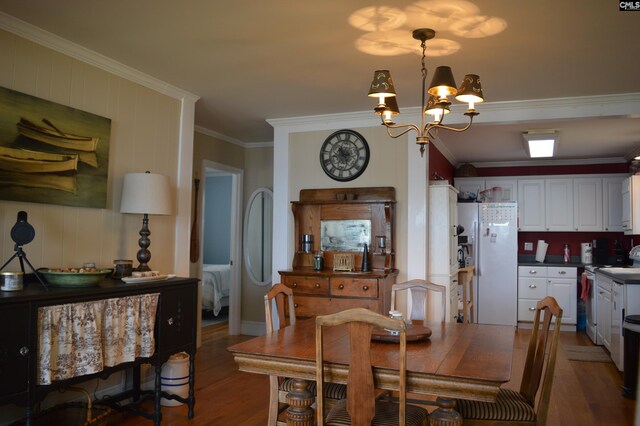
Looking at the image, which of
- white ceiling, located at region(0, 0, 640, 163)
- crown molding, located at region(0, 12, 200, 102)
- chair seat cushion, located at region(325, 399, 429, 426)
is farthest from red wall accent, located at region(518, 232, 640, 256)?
chair seat cushion, located at region(325, 399, 429, 426)

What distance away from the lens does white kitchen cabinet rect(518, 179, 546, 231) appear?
7.78 metres

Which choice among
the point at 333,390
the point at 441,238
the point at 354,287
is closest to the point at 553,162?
the point at 441,238

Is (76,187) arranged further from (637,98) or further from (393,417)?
(637,98)

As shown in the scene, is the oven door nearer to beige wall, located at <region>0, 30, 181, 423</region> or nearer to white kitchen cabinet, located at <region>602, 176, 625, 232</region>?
white kitchen cabinet, located at <region>602, 176, 625, 232</region>

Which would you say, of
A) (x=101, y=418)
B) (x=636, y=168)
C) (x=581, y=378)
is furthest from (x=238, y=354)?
(x=636, y=168)

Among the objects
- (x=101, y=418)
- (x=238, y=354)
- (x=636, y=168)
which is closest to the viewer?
(x=238, y=354)

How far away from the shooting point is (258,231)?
22.2 feet

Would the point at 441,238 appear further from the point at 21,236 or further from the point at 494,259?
the point at 21,236

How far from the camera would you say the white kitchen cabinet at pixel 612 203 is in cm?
739

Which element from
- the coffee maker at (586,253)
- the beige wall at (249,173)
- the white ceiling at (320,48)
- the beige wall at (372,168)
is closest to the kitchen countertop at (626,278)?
the white ceiling at (320,48)

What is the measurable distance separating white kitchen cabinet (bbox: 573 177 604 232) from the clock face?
4.13 m

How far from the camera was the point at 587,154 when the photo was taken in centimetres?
736

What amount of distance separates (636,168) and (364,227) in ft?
13.2

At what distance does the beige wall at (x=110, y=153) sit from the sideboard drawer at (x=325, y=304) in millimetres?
1250
